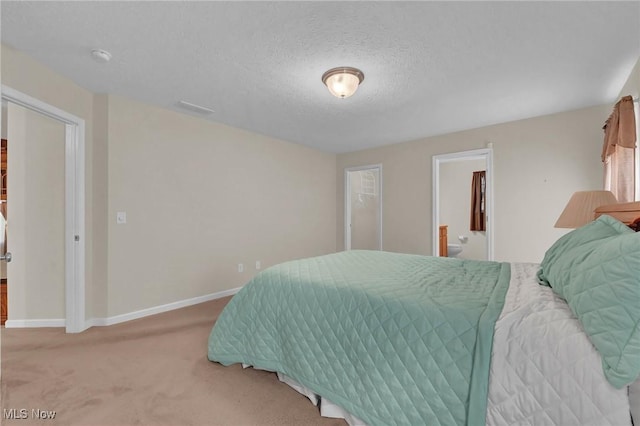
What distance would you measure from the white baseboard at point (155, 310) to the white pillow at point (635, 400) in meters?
3.59

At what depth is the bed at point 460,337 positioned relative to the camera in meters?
0.91

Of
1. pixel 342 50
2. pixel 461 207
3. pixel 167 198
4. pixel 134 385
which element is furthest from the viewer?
pixel 461 207

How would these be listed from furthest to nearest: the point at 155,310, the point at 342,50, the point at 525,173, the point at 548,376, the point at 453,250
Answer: the point at 453,250
the point at 525,173
the point at 155,310
the point at 342,50
the point at 548,376

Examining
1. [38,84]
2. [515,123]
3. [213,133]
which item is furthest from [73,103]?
[515,123]

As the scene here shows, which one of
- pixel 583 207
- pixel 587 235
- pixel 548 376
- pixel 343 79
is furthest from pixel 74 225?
pixel 583 207

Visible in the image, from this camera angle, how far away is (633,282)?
2.84 feet

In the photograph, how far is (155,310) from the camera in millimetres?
3125

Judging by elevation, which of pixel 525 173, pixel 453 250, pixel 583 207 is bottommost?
pixel 453 250

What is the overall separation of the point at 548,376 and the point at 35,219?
13.0 feet

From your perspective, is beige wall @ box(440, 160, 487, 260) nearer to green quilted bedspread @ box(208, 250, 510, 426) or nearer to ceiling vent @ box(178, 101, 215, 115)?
green quilted bedspread @ box(208, 250, 510, 426)

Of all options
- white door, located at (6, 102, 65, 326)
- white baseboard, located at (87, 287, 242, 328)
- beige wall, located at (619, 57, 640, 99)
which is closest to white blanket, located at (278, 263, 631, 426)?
beige wall, located at (619, 57, 640, 99)

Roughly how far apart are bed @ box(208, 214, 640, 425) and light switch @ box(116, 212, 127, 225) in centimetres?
175

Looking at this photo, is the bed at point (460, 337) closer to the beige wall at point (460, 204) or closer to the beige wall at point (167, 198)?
the beige wall at point (167, 198)

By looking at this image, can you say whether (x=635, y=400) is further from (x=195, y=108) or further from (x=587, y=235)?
(x=195, y=108)
